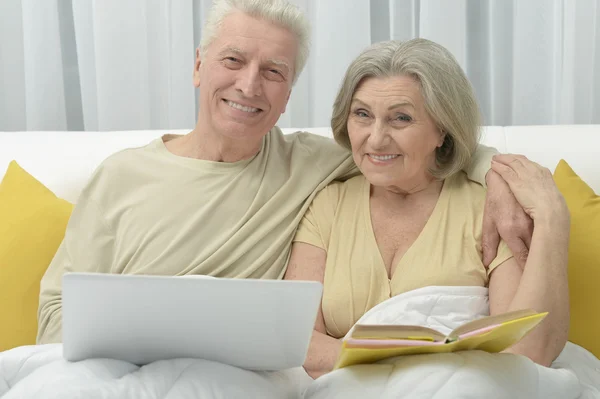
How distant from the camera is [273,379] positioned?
1.48 metres

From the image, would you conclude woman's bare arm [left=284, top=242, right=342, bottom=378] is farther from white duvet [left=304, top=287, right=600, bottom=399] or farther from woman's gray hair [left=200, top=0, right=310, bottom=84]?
woman's gray hair [left=200, top=0, right=310, bottom=84]

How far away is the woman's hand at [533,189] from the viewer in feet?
5.50

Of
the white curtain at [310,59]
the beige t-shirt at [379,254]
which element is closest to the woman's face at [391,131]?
the beige t-shirt at [379,254]

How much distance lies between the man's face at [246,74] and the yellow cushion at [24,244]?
512 millimetres

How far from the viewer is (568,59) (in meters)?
2.60

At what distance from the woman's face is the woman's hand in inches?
6.9

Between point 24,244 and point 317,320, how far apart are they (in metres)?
0.78

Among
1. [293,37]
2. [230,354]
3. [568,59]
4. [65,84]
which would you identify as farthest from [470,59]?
[230,354]

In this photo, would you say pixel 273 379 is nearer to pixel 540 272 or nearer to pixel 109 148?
pixel 540 272

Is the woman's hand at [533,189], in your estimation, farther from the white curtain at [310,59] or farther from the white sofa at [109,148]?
the white curtain at [310,59]

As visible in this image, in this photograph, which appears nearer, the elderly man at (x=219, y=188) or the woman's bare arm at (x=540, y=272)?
the woman's bare arm at (x=540, y=272)

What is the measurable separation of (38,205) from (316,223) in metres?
0.73

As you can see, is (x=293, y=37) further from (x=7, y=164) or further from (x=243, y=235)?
(x=7, y=164)

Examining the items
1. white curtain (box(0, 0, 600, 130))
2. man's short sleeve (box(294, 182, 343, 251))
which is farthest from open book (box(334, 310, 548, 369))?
white curtain (box(0, 0, 600, 130))
